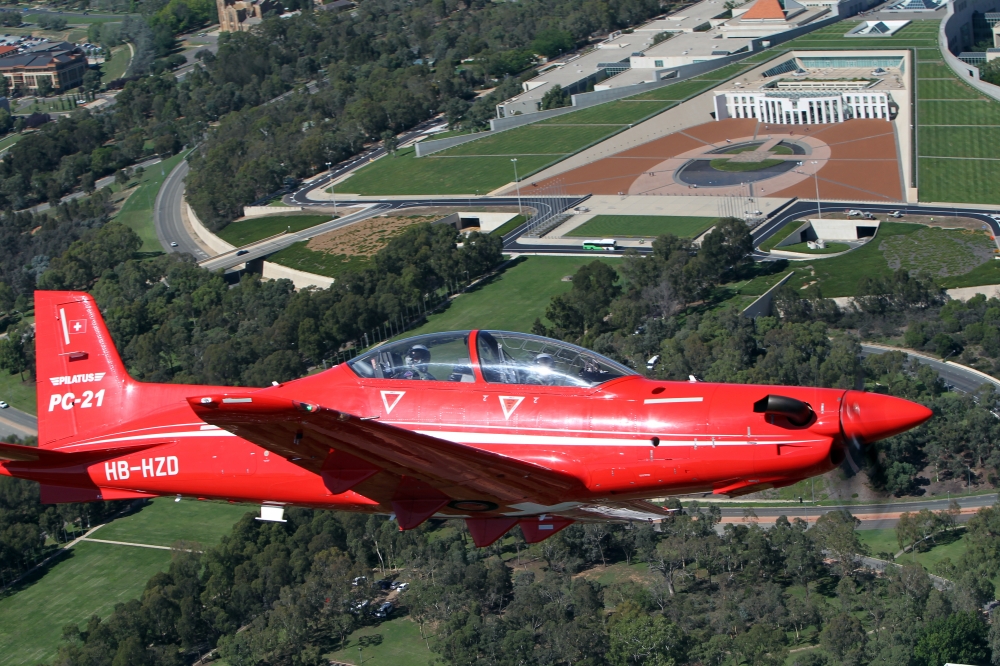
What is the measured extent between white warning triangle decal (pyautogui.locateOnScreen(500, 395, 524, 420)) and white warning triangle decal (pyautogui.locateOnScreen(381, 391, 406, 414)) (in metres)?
2.62

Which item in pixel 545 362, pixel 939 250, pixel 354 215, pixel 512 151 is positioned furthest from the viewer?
pixel 512 151

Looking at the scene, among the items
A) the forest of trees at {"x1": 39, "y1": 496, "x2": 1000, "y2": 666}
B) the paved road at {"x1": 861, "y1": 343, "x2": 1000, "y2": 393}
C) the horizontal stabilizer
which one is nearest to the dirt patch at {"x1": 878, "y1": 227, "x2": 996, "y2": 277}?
the paved road at {"x1": 861, "y1": 343, "x2": 1000, "y2": 393}

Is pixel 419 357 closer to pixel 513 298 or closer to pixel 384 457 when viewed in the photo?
pixel 384 457

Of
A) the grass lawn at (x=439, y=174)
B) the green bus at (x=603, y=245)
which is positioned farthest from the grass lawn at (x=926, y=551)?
the grass lawn at (x=439, y=174)

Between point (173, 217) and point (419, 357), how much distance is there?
14688 centimetres

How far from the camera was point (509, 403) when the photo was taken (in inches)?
1152

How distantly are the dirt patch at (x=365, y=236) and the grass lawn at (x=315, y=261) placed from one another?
1028 mm

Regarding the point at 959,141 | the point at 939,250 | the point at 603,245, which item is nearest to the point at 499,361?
the point at 939,250

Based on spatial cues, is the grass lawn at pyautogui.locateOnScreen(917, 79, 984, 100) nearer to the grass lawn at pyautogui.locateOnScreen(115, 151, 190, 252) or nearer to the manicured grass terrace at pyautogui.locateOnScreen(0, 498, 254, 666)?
the grass lawn at pyautogui.locateOnScreen(115, 151, 190, 252)

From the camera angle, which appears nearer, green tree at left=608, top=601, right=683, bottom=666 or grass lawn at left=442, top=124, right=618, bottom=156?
green tree at left=608, top=601, right=683, bottom=666

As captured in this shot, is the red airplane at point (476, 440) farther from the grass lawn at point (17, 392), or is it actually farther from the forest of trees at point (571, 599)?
the grass lawn at point (17, 392)

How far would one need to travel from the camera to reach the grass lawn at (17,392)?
115062 millimetres

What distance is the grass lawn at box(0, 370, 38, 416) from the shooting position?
115062mm

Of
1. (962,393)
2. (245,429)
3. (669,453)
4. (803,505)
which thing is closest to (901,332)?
(962,393)
